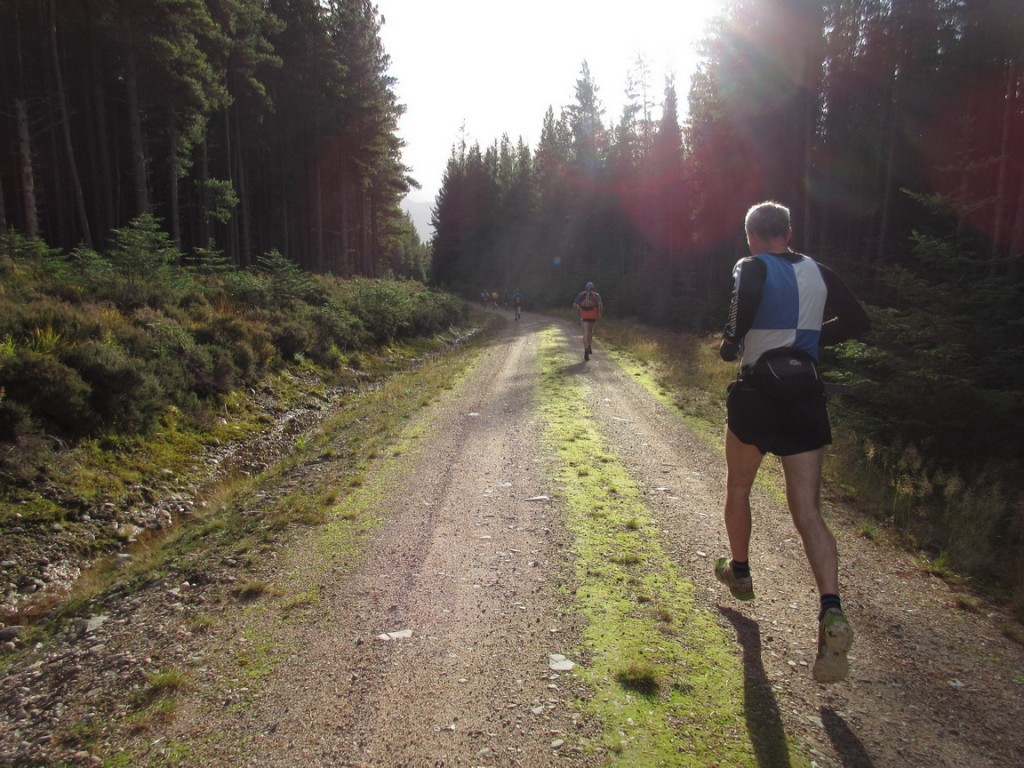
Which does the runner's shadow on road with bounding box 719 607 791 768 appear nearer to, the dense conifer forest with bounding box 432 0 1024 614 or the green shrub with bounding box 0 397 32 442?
the dense conifer forest with bounding box 432 0 1024 614

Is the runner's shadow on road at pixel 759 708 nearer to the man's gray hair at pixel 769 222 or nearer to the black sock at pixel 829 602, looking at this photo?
the black sock at pixel 829 602

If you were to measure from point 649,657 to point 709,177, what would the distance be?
2806 centimetres

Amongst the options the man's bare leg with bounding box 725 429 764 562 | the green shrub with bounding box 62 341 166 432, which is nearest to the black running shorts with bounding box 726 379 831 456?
the man's bare leg with bounding box 725 429 764 562

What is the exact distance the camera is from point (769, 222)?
11.6ft

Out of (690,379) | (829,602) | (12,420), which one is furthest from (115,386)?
(690,379)

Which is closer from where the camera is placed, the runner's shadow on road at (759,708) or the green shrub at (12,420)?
the runner's shadow on road at (759,708)

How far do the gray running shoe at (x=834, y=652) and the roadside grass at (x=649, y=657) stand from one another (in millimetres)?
409

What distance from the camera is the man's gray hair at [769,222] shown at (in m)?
3.52

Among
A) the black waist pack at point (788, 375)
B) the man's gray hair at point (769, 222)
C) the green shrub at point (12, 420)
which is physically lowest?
the green shrub at point (12, 420)

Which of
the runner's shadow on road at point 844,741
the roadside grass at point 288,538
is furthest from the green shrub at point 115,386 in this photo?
the runner's shadow on road at point 844,741

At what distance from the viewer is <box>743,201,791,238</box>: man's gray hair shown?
3518 millimetres

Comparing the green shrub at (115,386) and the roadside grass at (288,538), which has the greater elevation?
the green shrub at (115,386)

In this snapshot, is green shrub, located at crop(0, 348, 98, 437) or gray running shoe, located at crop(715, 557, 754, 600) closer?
gray running shoe, located at crop(715, 557, 754, 600)

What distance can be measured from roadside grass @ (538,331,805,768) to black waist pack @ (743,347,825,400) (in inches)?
61.9
